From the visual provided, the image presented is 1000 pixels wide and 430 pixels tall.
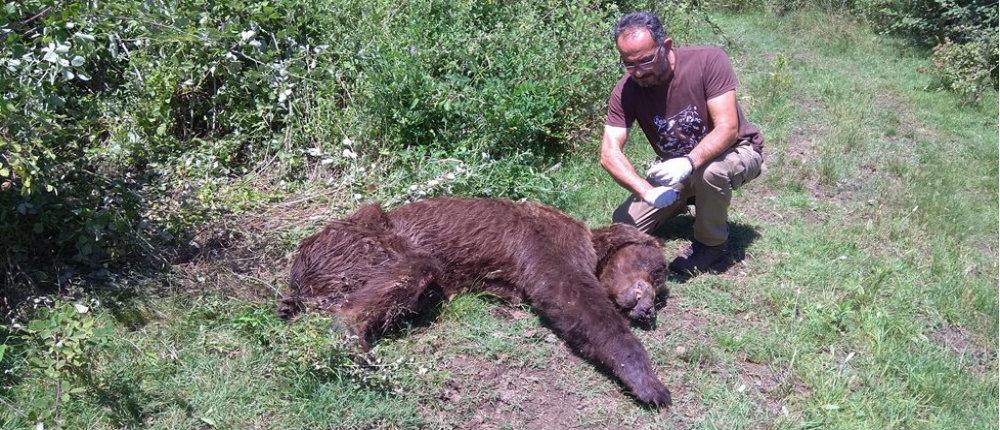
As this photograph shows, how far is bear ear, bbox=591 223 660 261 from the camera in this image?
16.8 ft

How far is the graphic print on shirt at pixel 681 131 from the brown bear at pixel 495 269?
64 centimetres

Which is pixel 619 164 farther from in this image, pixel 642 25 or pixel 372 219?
pixel 372 219

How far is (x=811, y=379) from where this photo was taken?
4277 mm

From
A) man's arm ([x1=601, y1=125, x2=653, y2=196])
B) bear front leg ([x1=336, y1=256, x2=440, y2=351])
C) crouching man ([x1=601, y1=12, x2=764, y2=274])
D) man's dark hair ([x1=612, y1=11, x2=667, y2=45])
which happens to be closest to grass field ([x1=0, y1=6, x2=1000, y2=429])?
bear front leg ([x1=336, y1=256, x2=440, y2=351])

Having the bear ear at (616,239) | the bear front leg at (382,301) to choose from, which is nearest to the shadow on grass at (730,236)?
the bear ear at (616,239)

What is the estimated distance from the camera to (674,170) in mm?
4836

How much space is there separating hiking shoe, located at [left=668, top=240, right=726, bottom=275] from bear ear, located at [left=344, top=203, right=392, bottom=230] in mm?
1992

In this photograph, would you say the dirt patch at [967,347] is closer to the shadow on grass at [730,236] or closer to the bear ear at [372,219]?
the shadow on grass at [730,236]

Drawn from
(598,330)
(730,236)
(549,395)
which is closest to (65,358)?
(549,395)

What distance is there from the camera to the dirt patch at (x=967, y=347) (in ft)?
14.8

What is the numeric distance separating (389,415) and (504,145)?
2.96 meters

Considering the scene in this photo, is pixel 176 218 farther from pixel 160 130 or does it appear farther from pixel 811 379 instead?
pixel 811 379

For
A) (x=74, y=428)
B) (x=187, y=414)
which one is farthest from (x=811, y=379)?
(x=74, y=428)

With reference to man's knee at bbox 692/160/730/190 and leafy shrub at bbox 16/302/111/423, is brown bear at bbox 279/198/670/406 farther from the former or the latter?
leafy shrub at bbox 16/302/111/423
